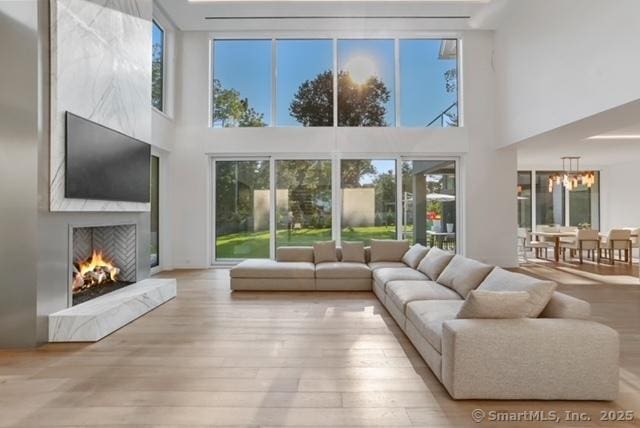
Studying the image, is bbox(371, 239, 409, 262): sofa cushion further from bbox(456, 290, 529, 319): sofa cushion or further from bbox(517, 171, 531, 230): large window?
bbox(517, 171, 531, 230): large window

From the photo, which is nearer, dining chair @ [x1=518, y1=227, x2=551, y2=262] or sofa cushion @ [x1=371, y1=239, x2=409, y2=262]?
sofa cushion @ [x1=371, y1=239, x2=409, y2=262]

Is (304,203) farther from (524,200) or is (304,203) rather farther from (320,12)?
(524,200)

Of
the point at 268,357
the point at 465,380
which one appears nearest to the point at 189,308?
the point at 268,357

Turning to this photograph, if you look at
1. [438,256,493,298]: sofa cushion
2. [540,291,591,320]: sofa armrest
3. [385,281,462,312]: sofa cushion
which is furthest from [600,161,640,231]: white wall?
[540,291,591,320]: sofa armrest

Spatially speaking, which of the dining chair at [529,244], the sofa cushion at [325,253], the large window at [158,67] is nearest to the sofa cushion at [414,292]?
the sofa cushion at [325,253]

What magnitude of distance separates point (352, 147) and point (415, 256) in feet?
11.6

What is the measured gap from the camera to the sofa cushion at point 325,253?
22.9 feet

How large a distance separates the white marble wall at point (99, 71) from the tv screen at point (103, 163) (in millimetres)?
87

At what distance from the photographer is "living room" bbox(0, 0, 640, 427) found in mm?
2645

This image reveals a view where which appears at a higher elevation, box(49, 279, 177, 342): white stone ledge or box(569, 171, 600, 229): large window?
box(569, 171, 600, 229): large window

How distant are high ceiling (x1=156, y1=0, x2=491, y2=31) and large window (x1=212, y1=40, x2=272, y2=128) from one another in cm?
75

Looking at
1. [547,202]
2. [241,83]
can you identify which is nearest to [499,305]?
[241,83]

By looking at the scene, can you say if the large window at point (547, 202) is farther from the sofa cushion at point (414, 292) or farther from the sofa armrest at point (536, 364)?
the sofa armrest at point (536, 364)

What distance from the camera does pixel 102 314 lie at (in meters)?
3.98
